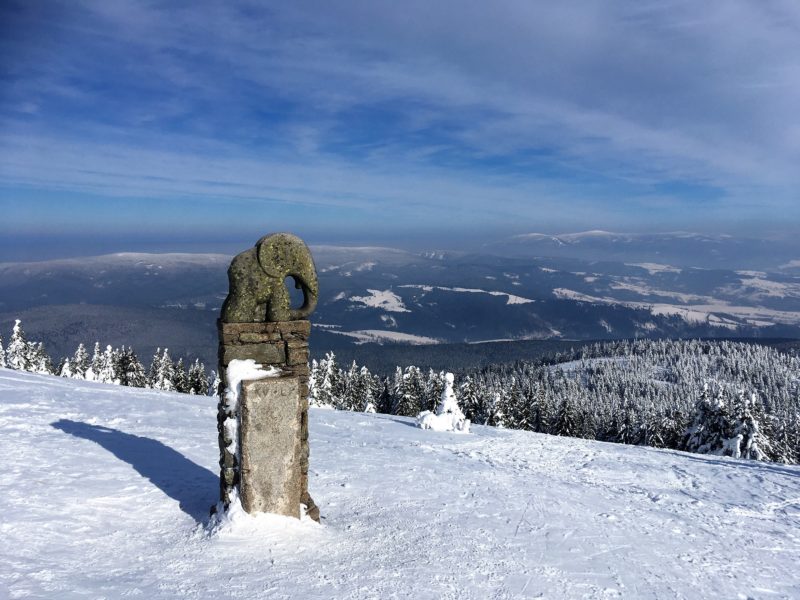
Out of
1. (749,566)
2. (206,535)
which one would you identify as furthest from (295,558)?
(749,566)

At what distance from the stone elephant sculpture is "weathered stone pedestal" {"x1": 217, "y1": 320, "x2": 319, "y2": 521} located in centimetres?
23

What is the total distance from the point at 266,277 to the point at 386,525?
547 centimetres

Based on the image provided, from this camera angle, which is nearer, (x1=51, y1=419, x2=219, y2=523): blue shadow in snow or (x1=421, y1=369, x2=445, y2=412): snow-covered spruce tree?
(x1=51, y1=419, x2=219, y2=523): blue shadow in snow

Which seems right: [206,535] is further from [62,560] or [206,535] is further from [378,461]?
[378,461]

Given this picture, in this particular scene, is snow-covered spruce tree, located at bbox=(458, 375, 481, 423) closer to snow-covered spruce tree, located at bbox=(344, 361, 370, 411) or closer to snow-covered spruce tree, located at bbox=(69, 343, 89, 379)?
snow-covered spruce tree, located at bbox=(344, 361, 370, 411)

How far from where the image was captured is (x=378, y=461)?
49.3 feet

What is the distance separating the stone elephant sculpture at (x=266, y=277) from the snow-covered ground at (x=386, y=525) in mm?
3744

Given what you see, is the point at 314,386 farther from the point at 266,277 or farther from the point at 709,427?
the point at 266,277

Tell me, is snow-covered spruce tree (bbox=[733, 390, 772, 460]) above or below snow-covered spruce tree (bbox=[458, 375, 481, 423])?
above

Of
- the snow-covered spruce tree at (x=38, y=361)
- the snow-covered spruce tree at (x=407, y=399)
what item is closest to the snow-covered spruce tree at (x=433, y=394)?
the snow-covered spruce tree at (x=407, y=399)

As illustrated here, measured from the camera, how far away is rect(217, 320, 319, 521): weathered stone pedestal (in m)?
8.99

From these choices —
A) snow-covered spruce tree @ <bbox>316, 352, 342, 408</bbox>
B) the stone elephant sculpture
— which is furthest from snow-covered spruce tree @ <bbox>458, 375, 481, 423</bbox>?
the stone elephant sculpture

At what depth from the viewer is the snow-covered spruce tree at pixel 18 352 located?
49469mm

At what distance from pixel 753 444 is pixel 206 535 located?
38.9m
